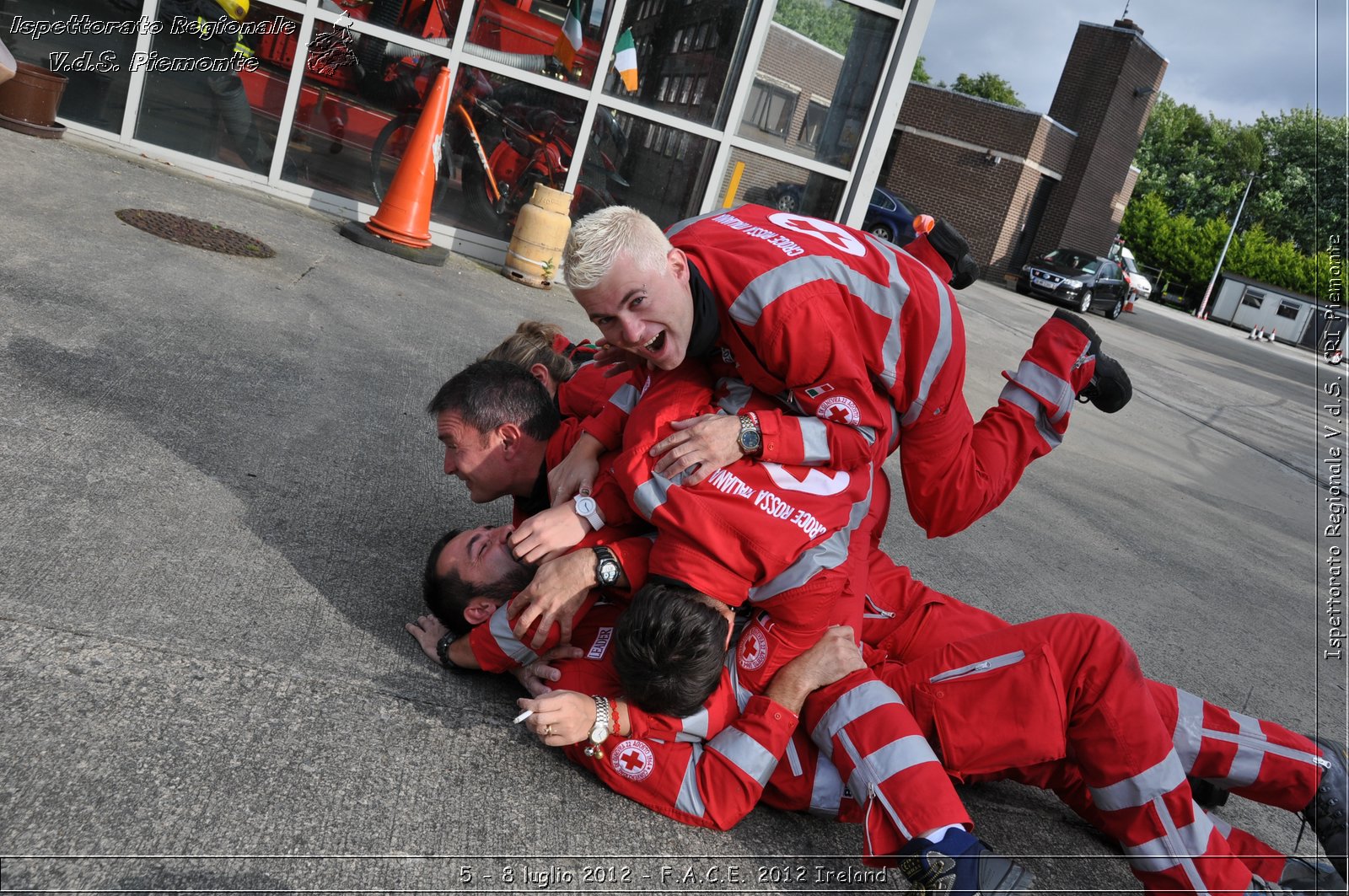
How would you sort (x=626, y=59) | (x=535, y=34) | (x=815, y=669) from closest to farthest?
(x=815, y=669)
(x=535, y=34)
(x=626, y=59)

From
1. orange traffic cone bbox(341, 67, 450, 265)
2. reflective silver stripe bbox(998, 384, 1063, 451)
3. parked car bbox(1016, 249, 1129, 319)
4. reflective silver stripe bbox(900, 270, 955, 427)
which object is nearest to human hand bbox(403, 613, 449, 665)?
reflective silver stripe bbox(900, 270, 955, 427)

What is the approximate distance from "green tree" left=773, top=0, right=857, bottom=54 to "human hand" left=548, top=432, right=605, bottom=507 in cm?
667

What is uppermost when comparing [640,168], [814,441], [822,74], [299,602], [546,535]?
[822,74]

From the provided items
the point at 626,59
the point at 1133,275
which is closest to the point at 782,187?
the point at 626,59

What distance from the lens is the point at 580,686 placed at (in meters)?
2.54

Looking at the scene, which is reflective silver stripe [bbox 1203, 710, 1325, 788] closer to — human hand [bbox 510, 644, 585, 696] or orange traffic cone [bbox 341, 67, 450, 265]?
human hand [bbox 510, 644, 585, 696]

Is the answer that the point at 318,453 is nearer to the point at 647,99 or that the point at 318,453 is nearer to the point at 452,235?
the point at 452,235

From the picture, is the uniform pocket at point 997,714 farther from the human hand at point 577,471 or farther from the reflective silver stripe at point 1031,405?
the reflective silver stripe at point 1031,405

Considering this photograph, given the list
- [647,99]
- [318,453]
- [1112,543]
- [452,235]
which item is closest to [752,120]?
[647,99]

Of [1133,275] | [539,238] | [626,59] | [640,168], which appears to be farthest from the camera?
[1133,275]

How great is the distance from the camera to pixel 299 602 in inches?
112

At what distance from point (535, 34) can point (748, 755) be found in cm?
726

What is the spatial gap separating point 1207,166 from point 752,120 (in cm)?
5506

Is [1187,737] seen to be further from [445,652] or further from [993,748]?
[445,652]
